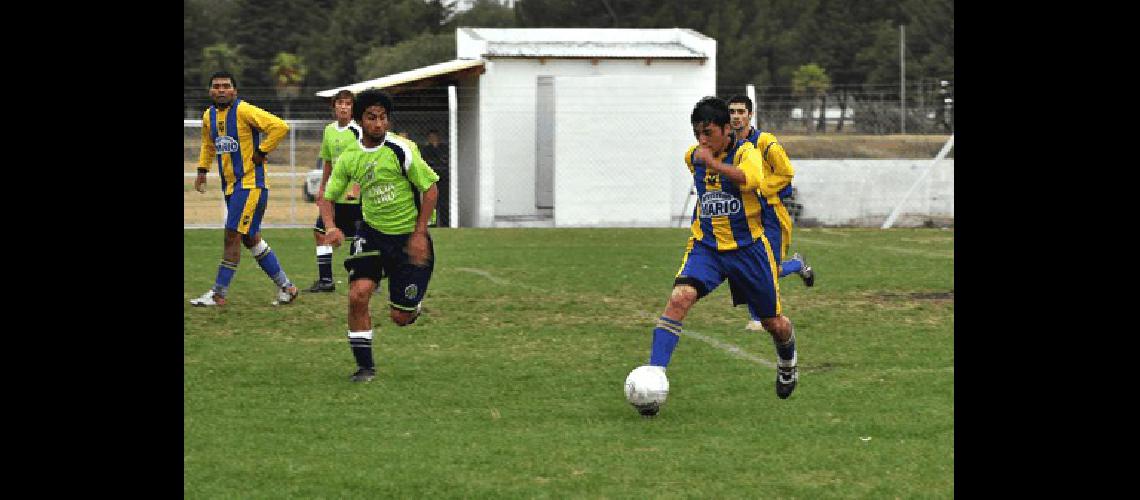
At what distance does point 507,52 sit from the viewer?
1107 inches

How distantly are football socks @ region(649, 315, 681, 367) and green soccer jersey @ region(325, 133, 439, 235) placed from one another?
6.70 feet

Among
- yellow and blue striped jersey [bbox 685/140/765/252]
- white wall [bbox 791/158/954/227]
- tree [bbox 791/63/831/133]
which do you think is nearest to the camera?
yellow and blue striped jersey [bbox 685/140/765/252]

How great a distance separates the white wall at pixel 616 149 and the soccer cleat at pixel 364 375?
59.3 feet

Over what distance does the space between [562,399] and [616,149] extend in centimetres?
1909

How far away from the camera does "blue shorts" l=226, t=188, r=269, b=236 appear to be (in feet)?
44.6

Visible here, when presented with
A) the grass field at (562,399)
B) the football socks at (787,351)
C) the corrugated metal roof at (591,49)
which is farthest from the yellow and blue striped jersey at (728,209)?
the corrugated metal roof at (591,49)

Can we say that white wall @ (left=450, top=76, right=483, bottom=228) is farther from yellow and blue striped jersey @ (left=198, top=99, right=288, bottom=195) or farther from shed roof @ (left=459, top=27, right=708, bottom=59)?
yellow and blue striped jersey @ (left=198, top=99, right=288, bottom=195)

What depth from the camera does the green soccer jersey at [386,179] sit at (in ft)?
32.7

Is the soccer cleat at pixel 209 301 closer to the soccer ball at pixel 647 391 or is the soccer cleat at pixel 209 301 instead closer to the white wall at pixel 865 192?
the soccer ball at pixel 647 391

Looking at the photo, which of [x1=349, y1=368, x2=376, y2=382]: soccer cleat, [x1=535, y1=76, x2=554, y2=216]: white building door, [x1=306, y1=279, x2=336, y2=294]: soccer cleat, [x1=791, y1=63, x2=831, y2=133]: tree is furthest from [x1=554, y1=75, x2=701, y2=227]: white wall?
[x1=791, y1=63, x2=831, y2=133]: tree
